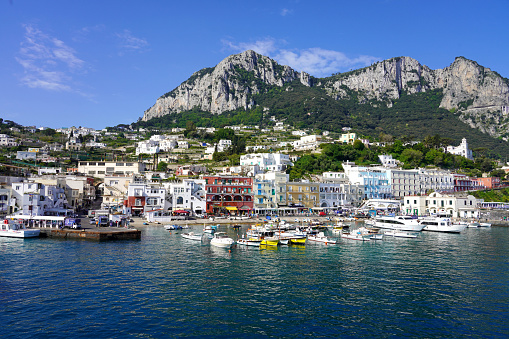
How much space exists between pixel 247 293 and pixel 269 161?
89251 millimetres

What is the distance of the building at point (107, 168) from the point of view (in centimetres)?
9938

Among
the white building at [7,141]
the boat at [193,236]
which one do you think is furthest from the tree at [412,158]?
the white building at [7,141]

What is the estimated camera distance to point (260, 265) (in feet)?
116

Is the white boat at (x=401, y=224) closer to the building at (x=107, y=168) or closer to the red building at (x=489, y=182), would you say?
the red building at (x=489, y=182)

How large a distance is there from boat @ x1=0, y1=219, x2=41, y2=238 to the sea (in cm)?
472

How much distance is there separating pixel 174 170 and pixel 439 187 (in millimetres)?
84589

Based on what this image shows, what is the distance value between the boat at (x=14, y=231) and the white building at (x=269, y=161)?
69.6 meters

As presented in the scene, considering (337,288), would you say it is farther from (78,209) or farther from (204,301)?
(78,209)

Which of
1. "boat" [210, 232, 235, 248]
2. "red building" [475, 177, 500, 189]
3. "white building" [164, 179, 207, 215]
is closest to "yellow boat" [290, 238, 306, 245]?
"boat" [210, 232, 235, 248]

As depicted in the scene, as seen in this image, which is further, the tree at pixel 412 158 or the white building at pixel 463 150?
the white building at pixel 463 150

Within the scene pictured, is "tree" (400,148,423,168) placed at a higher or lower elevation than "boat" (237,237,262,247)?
higher

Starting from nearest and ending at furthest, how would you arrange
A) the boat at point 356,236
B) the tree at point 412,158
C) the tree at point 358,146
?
the boat at point 356,236 < the tree at point 412,158 < the tree at point 358,146

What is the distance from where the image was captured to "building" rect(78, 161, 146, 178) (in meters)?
99.4

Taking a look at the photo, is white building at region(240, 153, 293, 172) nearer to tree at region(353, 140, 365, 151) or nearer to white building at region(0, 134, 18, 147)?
tree at region(353, 140, 365, 151)
